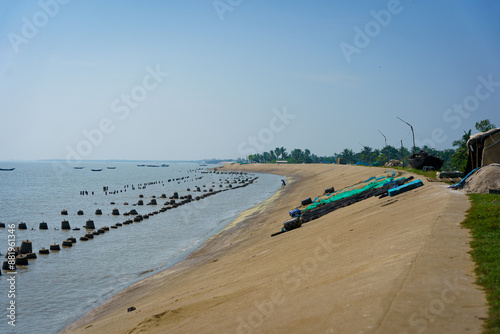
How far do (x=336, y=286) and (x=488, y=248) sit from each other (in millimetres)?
4228

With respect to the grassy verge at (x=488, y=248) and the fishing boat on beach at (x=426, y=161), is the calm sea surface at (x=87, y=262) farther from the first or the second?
the fishing boat on beach at (x=426, y=161)

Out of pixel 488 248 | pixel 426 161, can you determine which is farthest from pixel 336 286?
pixel 426 161

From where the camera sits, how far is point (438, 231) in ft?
40.4

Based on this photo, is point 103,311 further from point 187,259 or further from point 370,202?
point 370,202

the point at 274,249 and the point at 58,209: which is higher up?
the point at 58,209

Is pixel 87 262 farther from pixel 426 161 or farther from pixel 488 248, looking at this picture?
pixel 426 161

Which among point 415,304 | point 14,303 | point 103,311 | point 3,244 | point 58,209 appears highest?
point 58,209

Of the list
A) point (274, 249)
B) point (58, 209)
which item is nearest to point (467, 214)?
point (274, 249)

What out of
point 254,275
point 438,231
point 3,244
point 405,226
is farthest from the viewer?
point 3,244

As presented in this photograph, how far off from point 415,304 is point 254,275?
7.05 m

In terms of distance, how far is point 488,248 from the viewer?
10.0m

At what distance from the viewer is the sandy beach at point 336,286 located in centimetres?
709

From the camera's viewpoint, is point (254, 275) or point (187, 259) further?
point (187, 259)

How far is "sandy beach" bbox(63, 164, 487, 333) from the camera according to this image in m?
7.09
